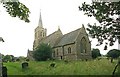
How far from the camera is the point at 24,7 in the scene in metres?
10.3

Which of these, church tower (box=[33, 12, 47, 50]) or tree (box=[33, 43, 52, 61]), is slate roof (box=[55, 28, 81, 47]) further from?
church tower (box=[33, 12, 47, 50])

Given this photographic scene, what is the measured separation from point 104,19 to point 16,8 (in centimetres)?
463

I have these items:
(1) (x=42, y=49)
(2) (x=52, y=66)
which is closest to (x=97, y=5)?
(2) (x=52, y=66)

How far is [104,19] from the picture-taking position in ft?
40.2

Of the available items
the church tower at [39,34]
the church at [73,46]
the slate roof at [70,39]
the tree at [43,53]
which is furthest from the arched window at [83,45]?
the church tower at [39,34]

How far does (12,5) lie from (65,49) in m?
40.9

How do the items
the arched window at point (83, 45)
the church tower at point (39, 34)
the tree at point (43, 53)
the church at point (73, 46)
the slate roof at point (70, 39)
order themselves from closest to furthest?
1. the tree at point (43, 53)
2. the church at point (73, 46)
3. the arched window at point (83, 45)
4. the slate roof at point (70, 39)
5. the church tower at point (39, 34)

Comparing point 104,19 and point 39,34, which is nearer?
point 104,19

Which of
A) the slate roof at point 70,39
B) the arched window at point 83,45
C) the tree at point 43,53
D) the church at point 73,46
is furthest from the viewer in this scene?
the slate roof at point 70,39

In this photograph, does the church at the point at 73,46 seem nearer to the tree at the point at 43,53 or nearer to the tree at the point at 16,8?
the tree at the point at 43,53

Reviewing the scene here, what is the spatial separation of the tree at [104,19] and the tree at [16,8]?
12.1ft

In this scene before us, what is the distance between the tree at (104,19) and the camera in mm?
11727

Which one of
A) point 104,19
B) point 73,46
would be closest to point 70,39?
point 73,46

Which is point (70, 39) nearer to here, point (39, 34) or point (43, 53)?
point (43, 53)
